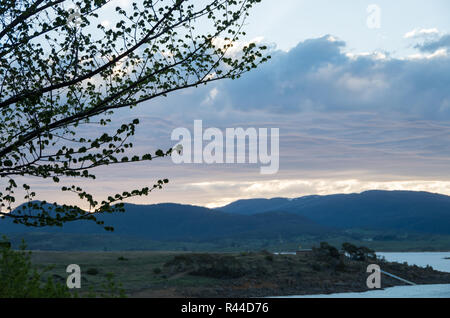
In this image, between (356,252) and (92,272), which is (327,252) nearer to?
(356,252)

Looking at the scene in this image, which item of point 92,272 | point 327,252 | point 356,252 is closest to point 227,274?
point 92,272

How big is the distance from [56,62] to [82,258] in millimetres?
74490

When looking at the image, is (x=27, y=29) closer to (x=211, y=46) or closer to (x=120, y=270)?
(x=211, y=46)

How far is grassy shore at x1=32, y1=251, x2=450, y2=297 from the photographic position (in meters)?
64.4

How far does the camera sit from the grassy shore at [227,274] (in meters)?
64.4

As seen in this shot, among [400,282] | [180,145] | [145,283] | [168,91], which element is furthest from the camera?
[400,282]

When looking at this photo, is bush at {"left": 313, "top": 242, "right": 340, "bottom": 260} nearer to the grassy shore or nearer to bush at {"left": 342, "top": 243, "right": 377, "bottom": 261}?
the grassy shore

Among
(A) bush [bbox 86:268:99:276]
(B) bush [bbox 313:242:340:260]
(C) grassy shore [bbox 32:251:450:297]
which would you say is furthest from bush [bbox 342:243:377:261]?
(A) bush [bbox 86:268:99:276]

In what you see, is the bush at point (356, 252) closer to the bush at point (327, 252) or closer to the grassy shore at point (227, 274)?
the grassy shore at point (227, 274)

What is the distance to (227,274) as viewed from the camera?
72.5m

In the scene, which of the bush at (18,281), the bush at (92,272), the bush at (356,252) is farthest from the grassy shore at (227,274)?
the bush at (18,281)

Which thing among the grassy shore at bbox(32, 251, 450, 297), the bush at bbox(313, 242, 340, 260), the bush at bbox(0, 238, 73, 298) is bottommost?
the grassy shore at bbox(32, 251, 450, 297)
